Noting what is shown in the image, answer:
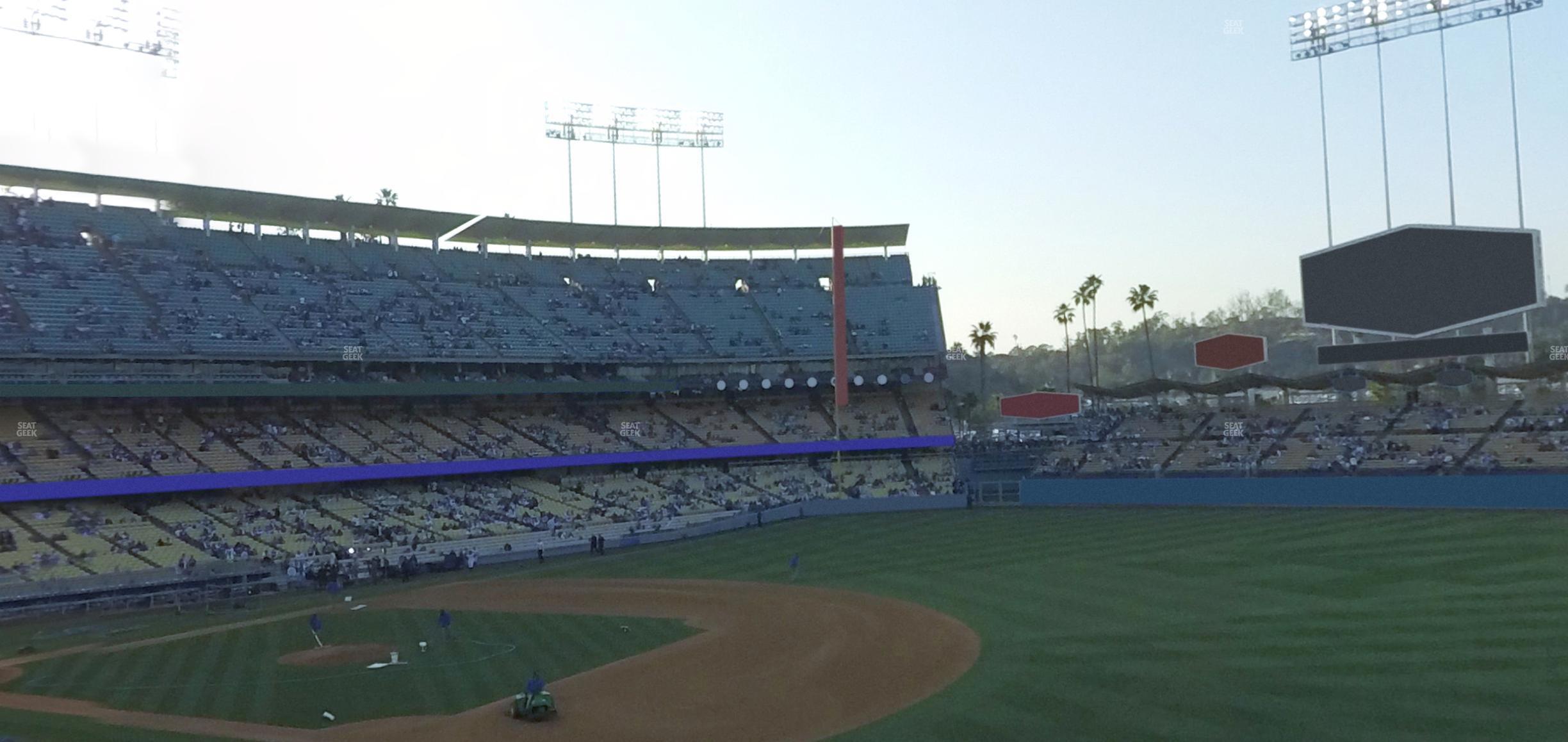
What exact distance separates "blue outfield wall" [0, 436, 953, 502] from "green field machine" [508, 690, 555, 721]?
96.2 ft

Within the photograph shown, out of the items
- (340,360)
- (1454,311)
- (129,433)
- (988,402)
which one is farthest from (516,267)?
(988,402)

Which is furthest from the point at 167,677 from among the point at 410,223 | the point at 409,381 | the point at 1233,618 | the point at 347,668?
the point at 410,223

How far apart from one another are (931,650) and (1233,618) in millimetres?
6770

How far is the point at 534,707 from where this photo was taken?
64.6 feet

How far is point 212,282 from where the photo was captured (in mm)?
53500

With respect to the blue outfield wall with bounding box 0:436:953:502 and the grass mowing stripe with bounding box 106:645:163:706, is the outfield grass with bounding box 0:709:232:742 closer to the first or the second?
the grass mowing stripe with bounding box 106:645:163:706

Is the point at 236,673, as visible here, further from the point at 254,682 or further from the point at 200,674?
the point at 254,682

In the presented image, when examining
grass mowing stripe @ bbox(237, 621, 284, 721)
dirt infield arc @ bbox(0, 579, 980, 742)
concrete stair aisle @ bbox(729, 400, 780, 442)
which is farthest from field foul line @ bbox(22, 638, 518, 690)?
concrete stair aisle @ bbox(729, 400, 780, 442)

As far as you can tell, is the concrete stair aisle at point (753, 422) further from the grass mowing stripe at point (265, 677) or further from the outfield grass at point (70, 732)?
the outfield grass at point (70, 732)

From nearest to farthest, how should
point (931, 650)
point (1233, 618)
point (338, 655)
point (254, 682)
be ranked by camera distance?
point (254, 682), point (931, 650), point (1233, 618), point (338, 655)

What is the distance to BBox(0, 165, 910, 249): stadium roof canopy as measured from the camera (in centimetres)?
5322

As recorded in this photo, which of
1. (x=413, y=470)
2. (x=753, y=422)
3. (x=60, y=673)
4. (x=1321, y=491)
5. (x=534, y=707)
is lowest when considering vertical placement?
(x=60, y=673)

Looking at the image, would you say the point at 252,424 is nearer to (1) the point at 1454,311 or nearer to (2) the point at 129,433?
(2) the point at 129,433

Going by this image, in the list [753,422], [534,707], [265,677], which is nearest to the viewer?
[534,707]
